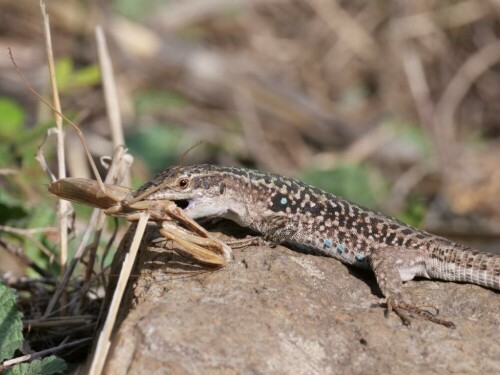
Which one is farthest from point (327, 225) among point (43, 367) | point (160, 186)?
point (43, 367)

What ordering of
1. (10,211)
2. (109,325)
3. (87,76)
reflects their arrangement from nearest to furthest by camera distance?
(109,325) → (10,211) → (87,76)

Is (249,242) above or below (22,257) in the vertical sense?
above

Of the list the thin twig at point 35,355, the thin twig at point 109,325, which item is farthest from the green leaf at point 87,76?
the thin twig at point 109,325

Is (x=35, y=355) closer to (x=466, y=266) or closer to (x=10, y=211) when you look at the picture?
(x=10, y=211)

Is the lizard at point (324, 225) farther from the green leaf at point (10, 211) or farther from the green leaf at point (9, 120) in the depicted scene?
the green leaf at point (9, 120)

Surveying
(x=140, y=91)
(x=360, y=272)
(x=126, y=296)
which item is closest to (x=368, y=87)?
(x=140, y=91)
